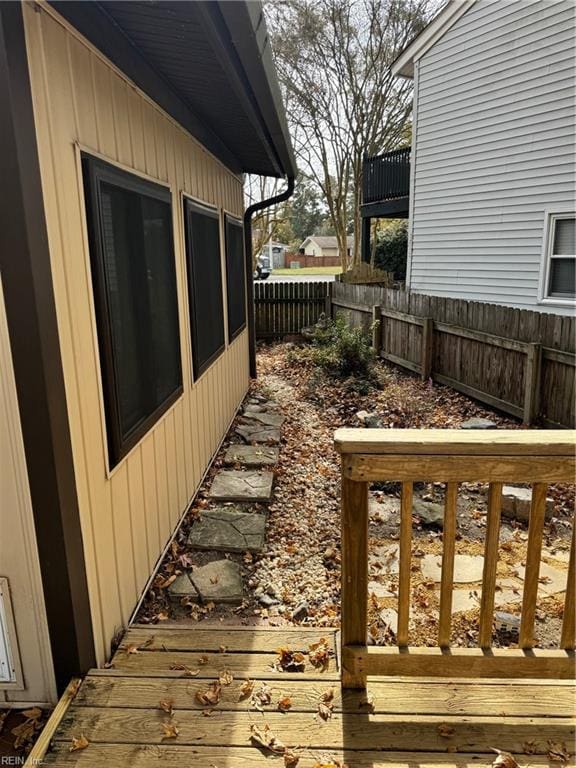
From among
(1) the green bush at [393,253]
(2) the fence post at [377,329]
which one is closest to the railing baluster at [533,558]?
(2) the fence post at [377,329]

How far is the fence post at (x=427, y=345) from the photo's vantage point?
7781mm

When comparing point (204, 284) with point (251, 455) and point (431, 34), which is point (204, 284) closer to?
point (251, 455)

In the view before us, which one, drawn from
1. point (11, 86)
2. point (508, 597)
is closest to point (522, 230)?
point (508, 597)

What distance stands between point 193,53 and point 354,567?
8.52 feet

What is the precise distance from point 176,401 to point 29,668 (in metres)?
1.82

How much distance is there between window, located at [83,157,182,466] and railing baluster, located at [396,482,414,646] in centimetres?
132

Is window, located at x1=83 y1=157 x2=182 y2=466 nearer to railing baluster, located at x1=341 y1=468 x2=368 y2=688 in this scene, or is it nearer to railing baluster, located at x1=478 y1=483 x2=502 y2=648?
railing baluster, located at x1=341 y1=468 x2=368 y2=688

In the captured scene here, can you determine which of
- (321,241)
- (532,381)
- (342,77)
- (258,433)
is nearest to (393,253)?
(342,77)

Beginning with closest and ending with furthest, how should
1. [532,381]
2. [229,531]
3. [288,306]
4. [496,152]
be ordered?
[229,531]
[532,381]
[496,152]
[288,306]

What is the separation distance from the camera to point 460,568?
3.27 m

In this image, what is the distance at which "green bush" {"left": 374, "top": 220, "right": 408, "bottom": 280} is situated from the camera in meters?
18.2

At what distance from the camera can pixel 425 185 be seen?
10.5 m

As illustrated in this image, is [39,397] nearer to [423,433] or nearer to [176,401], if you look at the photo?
[423,433]

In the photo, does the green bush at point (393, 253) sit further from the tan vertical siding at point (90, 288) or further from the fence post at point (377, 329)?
the tan vertical siding at point (90, 288)
